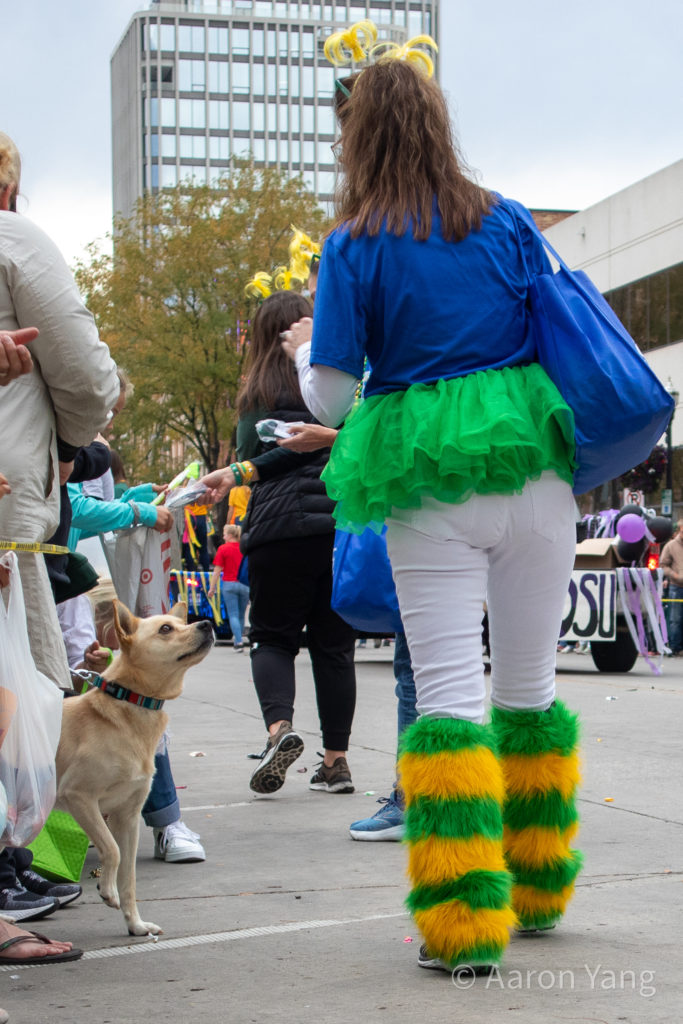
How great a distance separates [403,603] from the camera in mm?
3115

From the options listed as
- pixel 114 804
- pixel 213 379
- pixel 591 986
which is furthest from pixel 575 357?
pixel 213 379

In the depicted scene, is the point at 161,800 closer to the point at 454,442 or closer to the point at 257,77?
the point at 454,442

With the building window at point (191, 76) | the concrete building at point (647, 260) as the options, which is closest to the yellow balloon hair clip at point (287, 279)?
the concrete building at point (647, 260)

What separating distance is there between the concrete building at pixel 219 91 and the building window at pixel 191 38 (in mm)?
86

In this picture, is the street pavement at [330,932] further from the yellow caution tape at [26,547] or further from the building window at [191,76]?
the building window at [191,76]

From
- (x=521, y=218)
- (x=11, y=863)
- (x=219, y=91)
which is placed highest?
(x=219, y=91)

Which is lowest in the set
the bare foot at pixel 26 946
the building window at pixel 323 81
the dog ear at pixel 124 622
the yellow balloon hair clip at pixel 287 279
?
the bare foot at pixel 26 946

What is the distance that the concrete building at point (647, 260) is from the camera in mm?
34188

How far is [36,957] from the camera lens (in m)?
3.25

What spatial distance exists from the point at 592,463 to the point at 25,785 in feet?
4.99

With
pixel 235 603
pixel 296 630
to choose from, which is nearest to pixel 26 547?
pixel 296 630

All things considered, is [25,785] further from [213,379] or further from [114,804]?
[213,379]

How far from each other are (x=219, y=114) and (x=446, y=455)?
116016mm

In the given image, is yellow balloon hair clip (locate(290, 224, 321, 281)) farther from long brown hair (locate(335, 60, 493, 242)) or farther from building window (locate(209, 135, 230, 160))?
building window (locate(209, 135, 230, 160))
